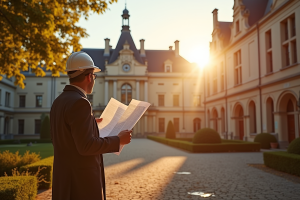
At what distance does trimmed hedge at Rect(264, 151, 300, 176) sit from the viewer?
8609 millimetres

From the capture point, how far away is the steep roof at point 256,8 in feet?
82.6

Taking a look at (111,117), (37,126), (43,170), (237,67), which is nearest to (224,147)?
(237,67)

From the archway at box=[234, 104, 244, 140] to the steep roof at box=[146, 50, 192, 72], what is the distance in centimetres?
2088

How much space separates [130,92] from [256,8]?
925 inches

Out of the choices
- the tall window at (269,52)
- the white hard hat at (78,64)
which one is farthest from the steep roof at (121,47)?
the white hard hat at (78,64)

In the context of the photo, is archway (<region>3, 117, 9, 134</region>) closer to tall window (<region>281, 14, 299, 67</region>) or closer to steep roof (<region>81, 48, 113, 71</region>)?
steep roof (<region>81, 48, 113, 71</region>)

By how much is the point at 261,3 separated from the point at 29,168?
2521cm

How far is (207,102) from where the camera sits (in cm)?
3481

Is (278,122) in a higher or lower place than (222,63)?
lower

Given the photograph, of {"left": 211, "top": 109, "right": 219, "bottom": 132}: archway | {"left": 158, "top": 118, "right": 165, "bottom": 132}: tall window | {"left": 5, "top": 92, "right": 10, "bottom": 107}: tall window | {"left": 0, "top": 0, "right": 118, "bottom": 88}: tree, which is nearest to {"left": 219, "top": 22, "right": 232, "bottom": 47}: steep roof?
{"left": 211, "top": 109, "right": 219, "bottom": 132}: archway

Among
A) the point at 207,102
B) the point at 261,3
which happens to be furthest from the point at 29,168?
the point at 207,102

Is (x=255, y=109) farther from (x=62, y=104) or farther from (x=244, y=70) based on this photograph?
(x=62, y=104)

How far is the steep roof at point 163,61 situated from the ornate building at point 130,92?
16cm

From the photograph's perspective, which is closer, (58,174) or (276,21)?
(58,174)
